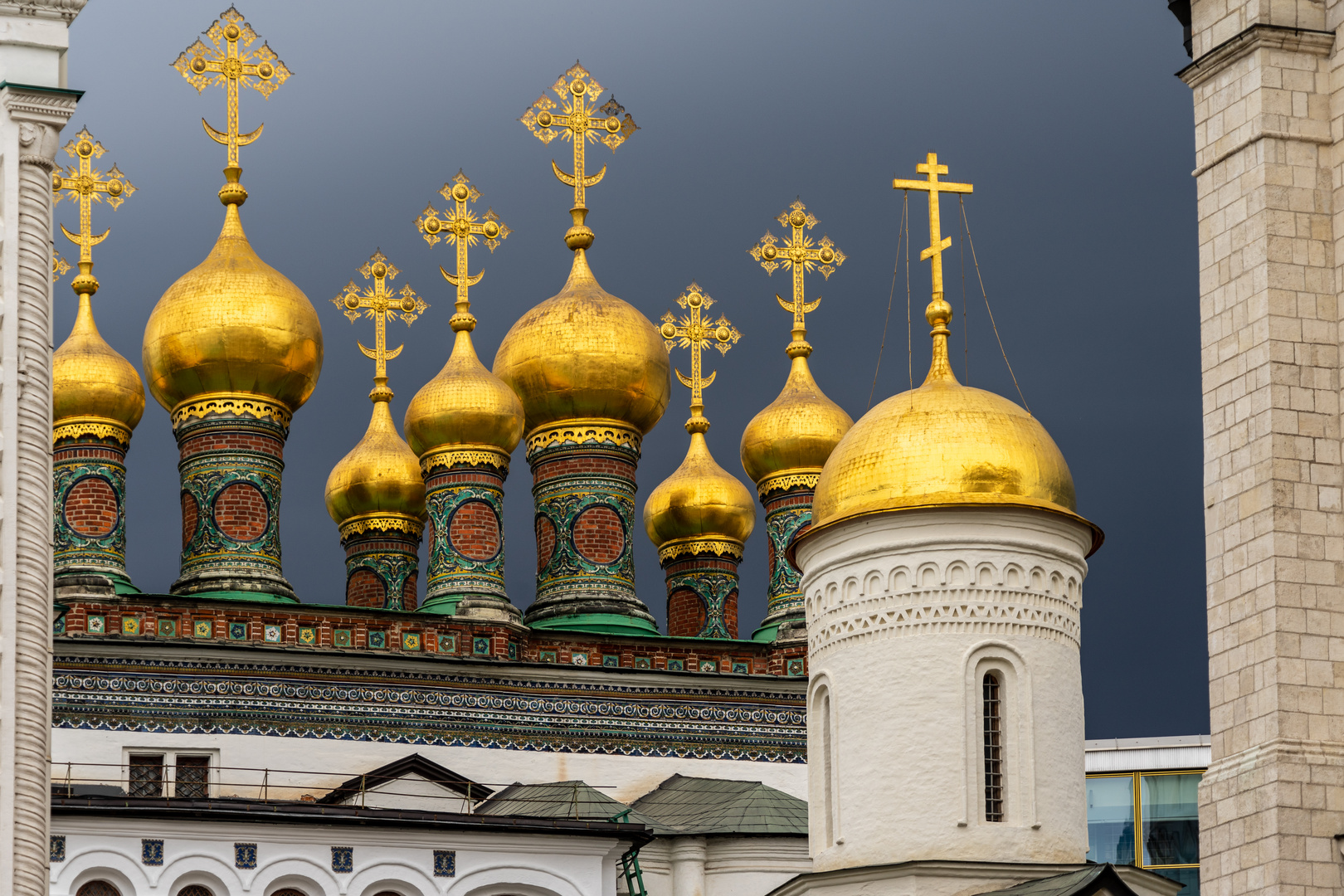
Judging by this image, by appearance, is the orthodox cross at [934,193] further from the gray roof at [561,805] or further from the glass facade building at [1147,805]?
the glass facade building at [1147,805]

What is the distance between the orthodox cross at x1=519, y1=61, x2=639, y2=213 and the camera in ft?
109

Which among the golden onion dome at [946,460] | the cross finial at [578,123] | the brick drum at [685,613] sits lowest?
the golden onion dome at [946,460]

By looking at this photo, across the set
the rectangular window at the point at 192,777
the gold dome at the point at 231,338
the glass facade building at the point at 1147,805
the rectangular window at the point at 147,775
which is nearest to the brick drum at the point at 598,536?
the gold dome at the point at 231,338

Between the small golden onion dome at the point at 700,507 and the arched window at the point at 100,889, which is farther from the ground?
the small golden onion dome at the point at 700,507

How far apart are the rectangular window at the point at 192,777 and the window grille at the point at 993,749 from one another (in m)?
8.13

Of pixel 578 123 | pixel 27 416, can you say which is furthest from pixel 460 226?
pixel 27 416

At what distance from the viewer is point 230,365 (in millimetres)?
30797

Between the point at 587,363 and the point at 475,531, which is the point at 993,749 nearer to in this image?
the point at 475,531

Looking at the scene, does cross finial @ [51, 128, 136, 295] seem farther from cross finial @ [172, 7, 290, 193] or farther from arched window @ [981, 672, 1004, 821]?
arched window @ [981, 672, 1004, 821]

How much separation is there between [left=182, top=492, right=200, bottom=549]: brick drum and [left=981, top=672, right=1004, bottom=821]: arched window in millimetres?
9913

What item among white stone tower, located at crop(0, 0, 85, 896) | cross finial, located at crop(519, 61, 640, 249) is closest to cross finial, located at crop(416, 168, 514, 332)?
cross finial, located at crop(519, 61, 640, 249)

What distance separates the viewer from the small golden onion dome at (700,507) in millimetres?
35969

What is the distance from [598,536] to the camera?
31.7m

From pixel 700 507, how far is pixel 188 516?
7760 mm
